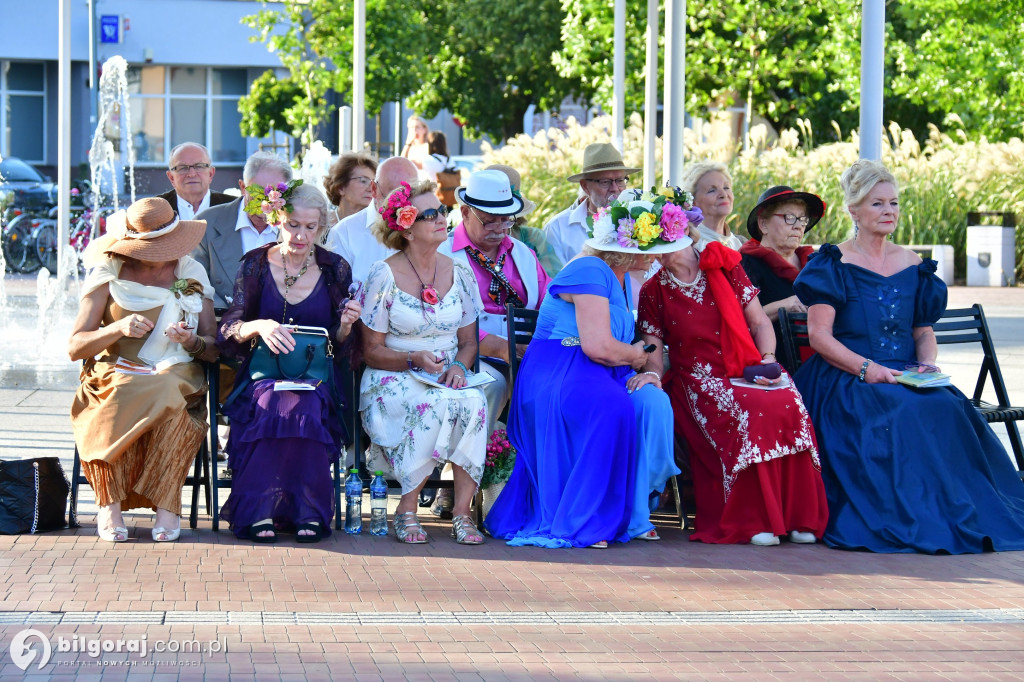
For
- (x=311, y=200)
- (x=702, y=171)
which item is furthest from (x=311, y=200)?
(x=702, y=171)

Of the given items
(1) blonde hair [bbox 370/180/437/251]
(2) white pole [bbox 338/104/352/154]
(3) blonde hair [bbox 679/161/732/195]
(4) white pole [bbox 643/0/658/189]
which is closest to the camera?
(1) blonde hair [bbox 370/180/437/251]

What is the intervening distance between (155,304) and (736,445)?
9.33ft

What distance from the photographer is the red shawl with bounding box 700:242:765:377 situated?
22.5 feet

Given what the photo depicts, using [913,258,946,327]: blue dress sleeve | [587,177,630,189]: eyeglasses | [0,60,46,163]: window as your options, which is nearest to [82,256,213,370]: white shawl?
[587,177,630,189]: eyeglasses

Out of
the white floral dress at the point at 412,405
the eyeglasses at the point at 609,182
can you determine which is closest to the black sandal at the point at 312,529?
the white floral dress at the point at 412,405

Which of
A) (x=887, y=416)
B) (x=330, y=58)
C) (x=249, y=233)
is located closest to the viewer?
(x=887, y=416)

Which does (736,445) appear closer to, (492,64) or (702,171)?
Answer: (702,171)

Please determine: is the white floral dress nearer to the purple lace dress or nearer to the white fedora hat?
the purple lace dress

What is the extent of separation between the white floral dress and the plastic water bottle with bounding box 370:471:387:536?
7 cm

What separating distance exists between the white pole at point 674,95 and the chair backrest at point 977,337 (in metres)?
3.92

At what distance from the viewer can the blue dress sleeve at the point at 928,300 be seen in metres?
7.11

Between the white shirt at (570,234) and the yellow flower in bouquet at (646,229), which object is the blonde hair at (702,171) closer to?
the white shirt at (570,234)

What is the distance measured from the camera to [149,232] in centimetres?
656

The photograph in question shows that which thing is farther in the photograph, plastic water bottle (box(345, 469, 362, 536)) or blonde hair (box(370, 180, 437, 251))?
blonde hair (box(370, 180, 437, 251))
